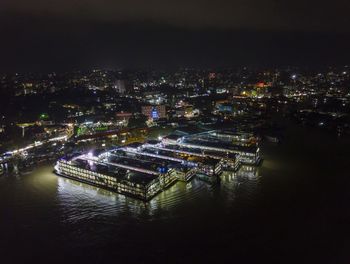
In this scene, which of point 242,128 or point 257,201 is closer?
point 257,201

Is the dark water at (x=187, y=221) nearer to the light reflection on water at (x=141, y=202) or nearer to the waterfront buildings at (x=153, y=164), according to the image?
the light reflection on water at (x=141, y=202)

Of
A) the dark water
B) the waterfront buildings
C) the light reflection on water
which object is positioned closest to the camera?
the dark water

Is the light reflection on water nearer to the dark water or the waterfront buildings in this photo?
the dark water

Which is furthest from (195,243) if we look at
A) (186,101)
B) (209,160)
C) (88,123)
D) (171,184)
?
(186,101)

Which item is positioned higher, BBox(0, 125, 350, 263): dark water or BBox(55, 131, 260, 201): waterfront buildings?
BBox(55, 131, 260, 201): waterfront buildings

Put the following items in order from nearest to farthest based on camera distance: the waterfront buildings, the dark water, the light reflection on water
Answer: the dark water < the light reflection on water < the waterfront buildings

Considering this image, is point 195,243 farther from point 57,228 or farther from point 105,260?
point 57,228

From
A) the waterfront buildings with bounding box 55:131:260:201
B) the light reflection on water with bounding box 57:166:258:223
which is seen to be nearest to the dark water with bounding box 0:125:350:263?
the light reflection on water with bounding box 57:166:258:223

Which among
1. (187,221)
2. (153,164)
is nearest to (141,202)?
(187,221)

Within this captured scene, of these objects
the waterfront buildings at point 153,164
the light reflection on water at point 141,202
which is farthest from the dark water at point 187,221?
the waterfront buildings at point 153,164
